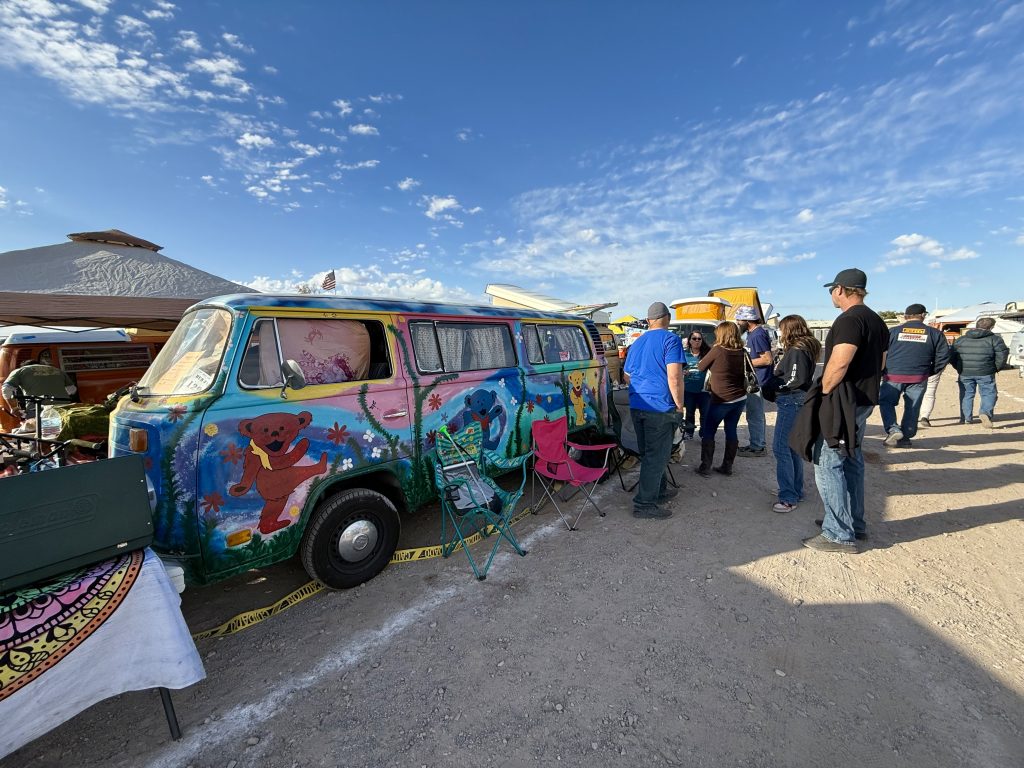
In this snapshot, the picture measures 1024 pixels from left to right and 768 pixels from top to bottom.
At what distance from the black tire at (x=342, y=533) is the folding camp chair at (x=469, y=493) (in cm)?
52

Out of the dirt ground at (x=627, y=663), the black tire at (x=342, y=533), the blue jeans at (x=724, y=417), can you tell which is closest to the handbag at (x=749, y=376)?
the blue jeans at (x=724, y=417)

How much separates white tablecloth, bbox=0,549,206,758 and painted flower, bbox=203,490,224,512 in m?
0.44

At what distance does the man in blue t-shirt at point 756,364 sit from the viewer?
5777 millimetres

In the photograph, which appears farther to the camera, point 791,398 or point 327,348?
point 791,398

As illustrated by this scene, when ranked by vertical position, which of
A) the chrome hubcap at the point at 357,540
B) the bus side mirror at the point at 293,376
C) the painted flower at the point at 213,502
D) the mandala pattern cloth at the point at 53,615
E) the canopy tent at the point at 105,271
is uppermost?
the canopy tent at the point at 105,271

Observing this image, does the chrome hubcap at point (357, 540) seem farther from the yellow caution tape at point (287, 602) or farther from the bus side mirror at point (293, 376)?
the bus side mirror at point (293, 376)

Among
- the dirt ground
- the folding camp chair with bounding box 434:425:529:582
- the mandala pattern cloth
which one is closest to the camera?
the mandala pattern cloth

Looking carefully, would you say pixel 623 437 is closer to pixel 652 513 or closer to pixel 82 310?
pixel 652 513

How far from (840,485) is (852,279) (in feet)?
5.51

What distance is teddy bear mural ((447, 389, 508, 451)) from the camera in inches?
152

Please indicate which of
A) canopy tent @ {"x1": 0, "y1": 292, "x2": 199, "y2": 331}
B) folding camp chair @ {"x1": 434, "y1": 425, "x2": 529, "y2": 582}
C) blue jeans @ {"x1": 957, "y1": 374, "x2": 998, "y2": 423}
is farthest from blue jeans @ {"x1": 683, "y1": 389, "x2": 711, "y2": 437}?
canopy tent @ {"x1": 0, "y1": 292, "x2": 199, "y2": 331}

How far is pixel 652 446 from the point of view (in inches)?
166

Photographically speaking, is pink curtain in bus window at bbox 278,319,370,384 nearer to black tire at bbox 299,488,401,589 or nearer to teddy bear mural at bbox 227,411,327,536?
teddy bear mural at bbox 227,411,327,536

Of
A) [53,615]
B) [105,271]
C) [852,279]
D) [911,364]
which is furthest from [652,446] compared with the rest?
[105,271]
